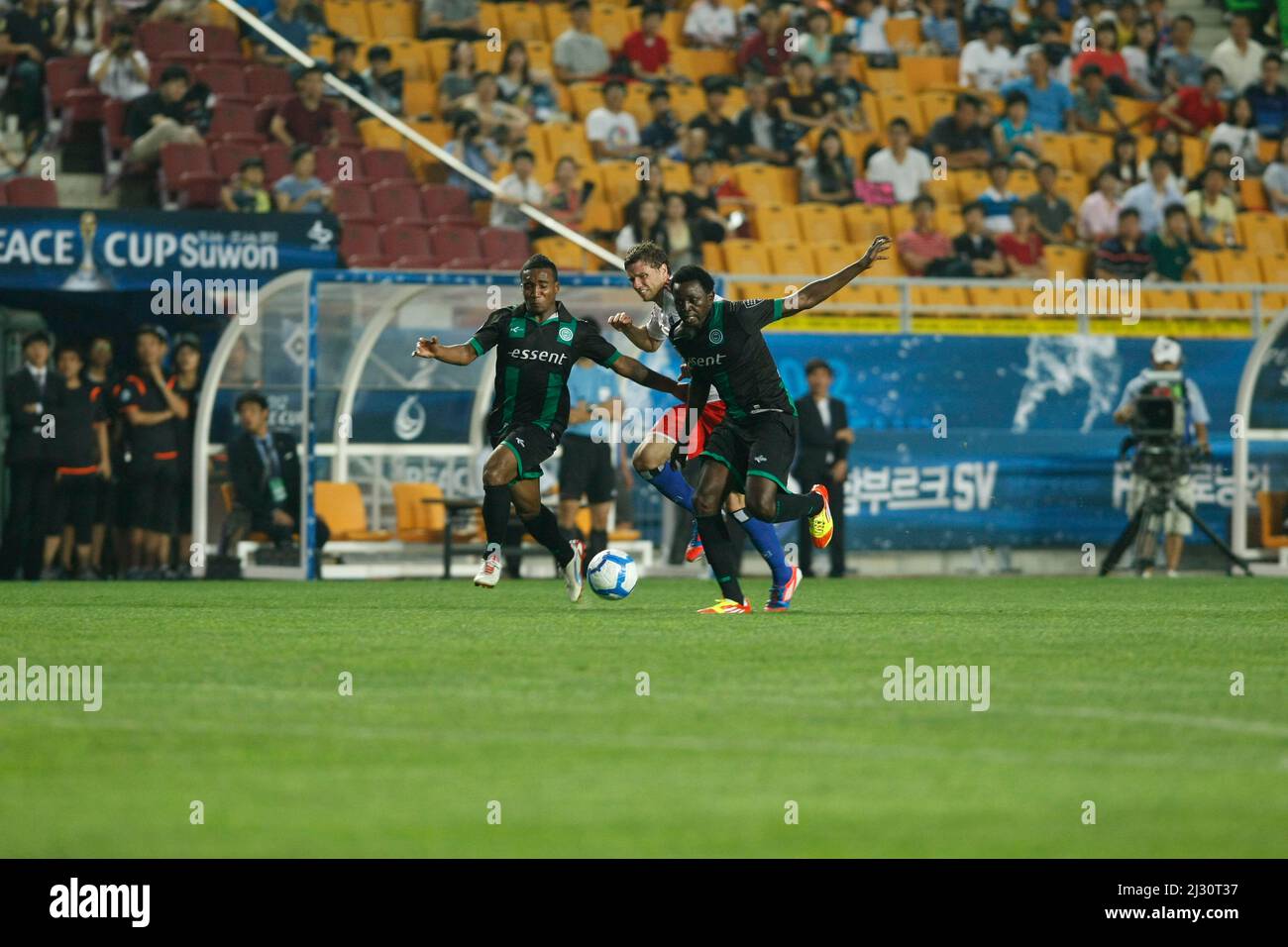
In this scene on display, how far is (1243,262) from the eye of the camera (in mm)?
26594

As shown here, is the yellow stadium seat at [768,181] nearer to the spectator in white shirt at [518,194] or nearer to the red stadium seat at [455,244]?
the spectator in white shirt at [518,194]

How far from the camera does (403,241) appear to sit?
22562 millimetres

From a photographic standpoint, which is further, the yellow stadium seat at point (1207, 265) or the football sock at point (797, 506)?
the yellow stadium seat at point (1207, 265)

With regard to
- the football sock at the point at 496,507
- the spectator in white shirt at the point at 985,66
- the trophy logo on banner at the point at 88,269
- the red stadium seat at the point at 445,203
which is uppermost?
the spectator in white shirt at the point at 985,66

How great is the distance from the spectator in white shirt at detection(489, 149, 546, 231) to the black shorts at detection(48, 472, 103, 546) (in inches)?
206

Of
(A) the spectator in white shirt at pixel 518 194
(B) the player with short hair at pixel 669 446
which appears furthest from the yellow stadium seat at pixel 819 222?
(B) the player with short hair at pixel 669 446

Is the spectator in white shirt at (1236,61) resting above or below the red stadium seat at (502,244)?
above

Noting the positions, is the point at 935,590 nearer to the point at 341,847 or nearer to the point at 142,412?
the point at 142,412

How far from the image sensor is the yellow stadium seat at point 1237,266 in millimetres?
26422

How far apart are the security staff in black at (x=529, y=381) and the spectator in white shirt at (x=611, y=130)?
33.3ft

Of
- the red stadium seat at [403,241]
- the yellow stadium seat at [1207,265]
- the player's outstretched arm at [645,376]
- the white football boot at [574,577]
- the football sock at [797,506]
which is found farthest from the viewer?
the yellow stadium seat at [1207,265]

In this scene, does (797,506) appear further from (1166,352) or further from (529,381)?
(1166,352)

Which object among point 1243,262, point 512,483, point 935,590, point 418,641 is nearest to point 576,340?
point 512,483
